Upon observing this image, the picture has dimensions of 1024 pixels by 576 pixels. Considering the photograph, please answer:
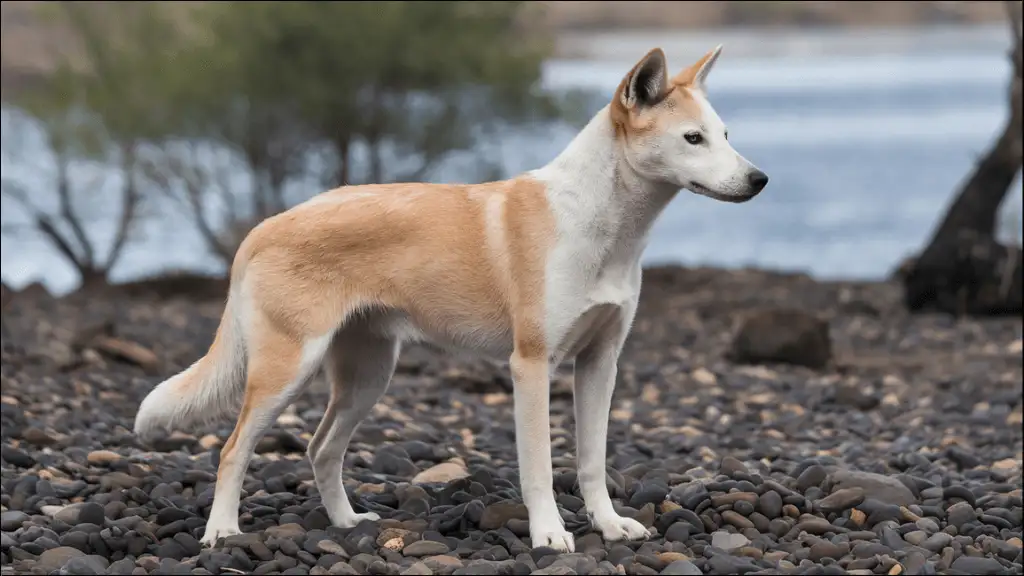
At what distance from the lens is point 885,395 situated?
9.95 m

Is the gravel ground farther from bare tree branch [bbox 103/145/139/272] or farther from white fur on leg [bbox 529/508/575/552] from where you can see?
bare tree branch [bbox 103/145/139/272]

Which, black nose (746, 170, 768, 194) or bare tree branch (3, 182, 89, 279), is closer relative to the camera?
black nose (746, 170, 768, 194)

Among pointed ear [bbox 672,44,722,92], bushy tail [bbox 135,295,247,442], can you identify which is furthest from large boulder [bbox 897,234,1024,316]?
bushy tail [bbox 135,295,247,442]

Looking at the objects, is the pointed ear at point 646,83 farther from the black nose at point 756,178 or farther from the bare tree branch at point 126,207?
the bare tree branch at point 126,207

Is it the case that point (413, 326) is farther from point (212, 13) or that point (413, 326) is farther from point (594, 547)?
point (212, 13)

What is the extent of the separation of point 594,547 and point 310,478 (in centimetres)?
188

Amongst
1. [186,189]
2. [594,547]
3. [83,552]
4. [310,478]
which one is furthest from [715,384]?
[186,189]

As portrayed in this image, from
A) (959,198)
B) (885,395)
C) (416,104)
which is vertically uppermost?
(416,104)

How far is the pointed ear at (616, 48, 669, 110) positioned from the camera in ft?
16.0

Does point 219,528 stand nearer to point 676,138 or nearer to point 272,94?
point 676,138

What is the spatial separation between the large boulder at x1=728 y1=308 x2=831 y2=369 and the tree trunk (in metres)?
2.88

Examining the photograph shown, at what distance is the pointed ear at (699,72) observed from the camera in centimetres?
512

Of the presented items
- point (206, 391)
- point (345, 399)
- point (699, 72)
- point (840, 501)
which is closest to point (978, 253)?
point (840, 501)

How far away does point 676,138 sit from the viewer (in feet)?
16.2
